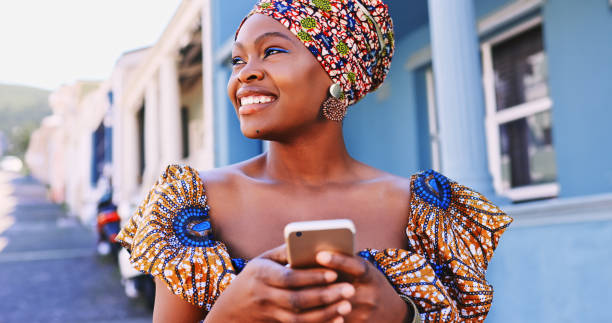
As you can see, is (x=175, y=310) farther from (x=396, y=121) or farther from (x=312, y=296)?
(x=396, y=121)

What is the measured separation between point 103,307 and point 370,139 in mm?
4422

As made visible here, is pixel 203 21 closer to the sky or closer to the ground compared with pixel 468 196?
closer to the sky

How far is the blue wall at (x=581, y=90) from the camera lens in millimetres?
4957

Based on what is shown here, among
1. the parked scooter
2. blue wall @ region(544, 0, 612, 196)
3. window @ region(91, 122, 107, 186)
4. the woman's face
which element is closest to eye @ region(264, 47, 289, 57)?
the woman's face

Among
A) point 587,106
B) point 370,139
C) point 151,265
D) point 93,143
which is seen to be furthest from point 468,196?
point 93,143

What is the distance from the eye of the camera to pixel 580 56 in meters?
5.15

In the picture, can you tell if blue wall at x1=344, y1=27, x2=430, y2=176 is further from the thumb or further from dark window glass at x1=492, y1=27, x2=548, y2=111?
the thumb

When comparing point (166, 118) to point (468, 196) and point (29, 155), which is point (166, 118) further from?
point (29, 155)

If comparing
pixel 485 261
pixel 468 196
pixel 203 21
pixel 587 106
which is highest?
pixel 203 21

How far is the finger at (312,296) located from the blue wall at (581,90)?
15.7 feet

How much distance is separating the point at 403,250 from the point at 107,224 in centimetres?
904

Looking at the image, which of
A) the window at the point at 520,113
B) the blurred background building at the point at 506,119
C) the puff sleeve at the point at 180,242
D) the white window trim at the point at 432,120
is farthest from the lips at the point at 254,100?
the white window trim at the point at 432,120

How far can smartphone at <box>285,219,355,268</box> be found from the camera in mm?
937

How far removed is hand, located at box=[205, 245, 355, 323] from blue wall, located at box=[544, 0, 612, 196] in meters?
4.78
